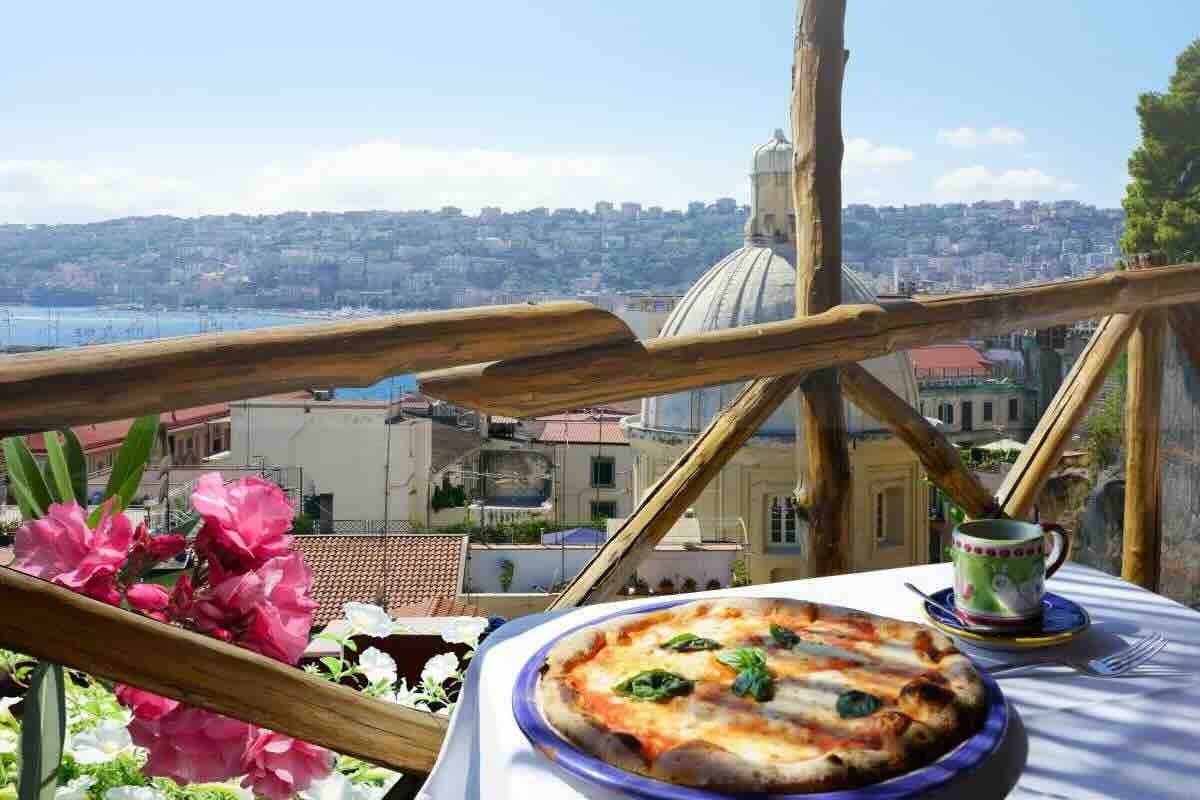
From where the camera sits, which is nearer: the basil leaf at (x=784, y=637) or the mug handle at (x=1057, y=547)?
the basil leaf at (x=784, y=637)

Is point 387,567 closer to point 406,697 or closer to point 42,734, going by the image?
point 406,697

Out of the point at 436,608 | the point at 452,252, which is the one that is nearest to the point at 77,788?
the point at 436,608

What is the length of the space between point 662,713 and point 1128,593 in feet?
1.81

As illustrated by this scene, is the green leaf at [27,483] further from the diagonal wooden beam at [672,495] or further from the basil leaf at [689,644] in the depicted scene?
the diagonal wooden beam at [672,495]

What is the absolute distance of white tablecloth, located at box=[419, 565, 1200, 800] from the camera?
0.66 m

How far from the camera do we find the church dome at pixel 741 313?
54.2 ft

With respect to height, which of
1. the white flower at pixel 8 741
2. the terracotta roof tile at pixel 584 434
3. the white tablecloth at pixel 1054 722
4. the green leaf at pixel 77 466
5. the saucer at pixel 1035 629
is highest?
the green leaf at pixel 77 466

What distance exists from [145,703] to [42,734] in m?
0.07

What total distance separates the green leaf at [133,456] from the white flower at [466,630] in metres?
0.46


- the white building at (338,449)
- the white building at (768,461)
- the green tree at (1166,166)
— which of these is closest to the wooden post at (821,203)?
the white building at (768,461)

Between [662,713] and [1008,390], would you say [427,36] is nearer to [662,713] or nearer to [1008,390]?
[1008,390]

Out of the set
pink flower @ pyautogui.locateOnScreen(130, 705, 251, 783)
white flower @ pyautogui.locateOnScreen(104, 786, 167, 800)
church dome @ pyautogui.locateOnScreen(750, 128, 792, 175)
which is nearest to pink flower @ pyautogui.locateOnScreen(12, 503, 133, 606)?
pink flower @ pyautogui.locateOnScreen(130, 705, 251, 783)

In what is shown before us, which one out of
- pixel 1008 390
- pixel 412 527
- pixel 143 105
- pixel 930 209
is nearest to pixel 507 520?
pixel 412 527

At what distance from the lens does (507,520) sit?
2394 centimetres
